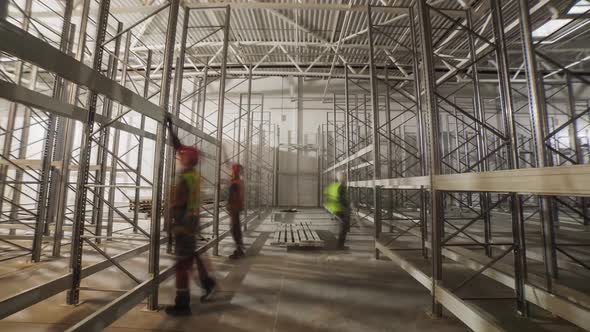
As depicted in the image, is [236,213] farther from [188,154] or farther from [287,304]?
[287,304]

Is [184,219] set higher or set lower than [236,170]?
lower

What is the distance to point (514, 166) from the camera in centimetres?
363

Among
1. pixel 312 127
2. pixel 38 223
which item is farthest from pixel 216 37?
pixel 38 223

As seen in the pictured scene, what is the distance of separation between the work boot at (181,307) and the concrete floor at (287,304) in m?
0.09

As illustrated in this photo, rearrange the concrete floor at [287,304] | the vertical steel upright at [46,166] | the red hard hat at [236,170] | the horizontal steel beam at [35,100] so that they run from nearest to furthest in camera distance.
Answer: the horizontal steel beam at [35,100]
the concrete floor at [287,304]
the vertical steel upright at [46,166]
the red hard hat at [236,170]

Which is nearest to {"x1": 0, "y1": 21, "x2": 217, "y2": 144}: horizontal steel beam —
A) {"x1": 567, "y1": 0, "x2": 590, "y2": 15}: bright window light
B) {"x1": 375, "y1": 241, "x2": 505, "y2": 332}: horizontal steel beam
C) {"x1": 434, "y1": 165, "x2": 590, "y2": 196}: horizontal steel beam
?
{"x1": 434, "y1": 165, "x2": 590, "y2": 196}: horizontal steel beam

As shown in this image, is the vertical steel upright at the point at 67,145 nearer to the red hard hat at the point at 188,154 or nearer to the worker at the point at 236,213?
the red hard hat at the point at 188,154

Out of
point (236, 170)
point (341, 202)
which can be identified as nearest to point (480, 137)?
point (341, 202)

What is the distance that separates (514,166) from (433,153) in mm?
1157

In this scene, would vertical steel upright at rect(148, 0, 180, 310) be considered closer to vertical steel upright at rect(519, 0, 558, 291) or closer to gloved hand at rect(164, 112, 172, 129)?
gloved hand at rect(164, 112, 172, 129)

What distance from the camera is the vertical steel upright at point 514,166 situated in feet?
11.1

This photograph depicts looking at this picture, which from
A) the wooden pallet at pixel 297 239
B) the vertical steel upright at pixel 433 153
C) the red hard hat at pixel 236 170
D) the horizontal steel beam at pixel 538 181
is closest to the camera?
the horizontal steel beam at pixel 538 181

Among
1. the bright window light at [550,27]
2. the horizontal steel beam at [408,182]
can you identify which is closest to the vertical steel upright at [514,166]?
the horizontal steel beam at [408,182]

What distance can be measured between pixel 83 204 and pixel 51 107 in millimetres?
1284
